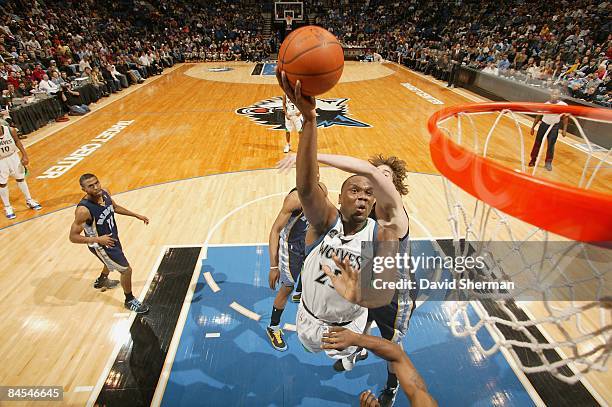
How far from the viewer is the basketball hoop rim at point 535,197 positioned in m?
1.47

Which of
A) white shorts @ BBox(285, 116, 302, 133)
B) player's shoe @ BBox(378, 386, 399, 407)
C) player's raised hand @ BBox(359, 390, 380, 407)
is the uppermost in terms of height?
player's raised hand @ BBox(359, 390, 380, 407)

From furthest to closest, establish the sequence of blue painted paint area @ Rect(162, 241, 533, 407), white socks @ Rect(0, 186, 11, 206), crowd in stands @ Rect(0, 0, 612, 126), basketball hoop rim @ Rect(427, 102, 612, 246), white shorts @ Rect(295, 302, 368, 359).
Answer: crowd in stands @ Rect(0, 0, 612, 126) < white socks @ Rect(0, 186, 11, 206) < blue painted paint area @ Rect(162, 241, 533, 407) < white shorts @ Rect(295, 302, 368, 359) < basketball hoop rim @ Rect(427, 102, 612, 246)

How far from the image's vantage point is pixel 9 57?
12.1 metres

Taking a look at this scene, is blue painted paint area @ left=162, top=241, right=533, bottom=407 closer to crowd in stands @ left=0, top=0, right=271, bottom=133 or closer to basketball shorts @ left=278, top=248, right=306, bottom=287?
basketball shorts @ left=278, top=248, right=306, bottom=287

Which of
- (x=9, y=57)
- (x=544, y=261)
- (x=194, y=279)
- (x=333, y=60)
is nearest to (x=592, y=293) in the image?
(x=544, y=261)

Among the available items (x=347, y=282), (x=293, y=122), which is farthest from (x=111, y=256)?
(x=293, y=122)

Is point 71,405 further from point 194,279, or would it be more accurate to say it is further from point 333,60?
point 333,60

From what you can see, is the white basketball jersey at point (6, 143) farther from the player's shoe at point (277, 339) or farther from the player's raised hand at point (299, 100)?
the player's raised hand at point (299, 100)

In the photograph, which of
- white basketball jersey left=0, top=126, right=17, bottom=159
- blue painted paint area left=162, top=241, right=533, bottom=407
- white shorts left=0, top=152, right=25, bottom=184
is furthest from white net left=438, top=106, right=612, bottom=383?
white shorts left=0, top=152, right=25, bottom=184

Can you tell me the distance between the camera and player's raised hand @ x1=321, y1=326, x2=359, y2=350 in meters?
1.68

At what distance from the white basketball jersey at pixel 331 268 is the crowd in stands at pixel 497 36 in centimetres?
1081

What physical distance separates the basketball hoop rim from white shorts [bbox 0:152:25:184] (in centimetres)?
619

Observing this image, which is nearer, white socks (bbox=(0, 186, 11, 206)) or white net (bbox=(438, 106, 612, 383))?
white net (bbox=(438, 106, 612, 383))

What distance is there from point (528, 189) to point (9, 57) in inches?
613
